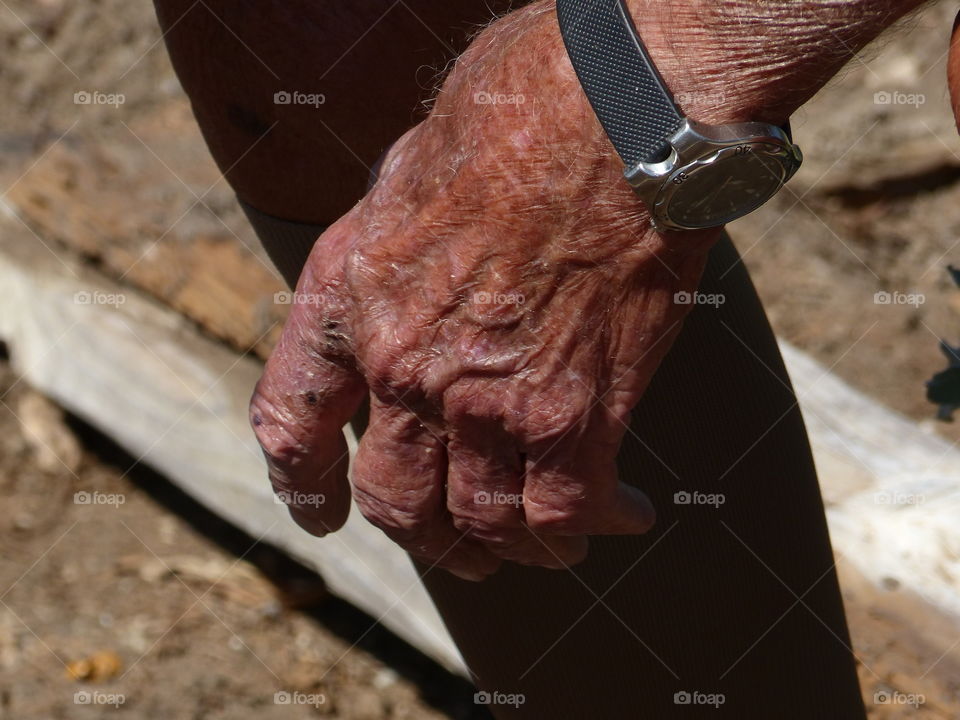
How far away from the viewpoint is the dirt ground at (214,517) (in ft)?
8.04

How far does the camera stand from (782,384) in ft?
4.65

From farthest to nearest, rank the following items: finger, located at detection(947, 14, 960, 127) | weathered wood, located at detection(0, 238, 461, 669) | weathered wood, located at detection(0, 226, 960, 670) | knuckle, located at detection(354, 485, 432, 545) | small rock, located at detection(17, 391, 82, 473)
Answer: small rock, located at detection(17, 391, 82, 473)
weathered wood, located at detection(0, 238, 461, 669)
weathered wood, located at detection(0, 226, 960, 670)
knuckle, located at detection(354, 485, 432, 545)
finger, located at detection(947, 14, 960, 127)

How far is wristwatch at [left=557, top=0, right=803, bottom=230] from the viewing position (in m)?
0.97

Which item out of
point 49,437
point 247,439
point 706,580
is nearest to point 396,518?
point 706,580

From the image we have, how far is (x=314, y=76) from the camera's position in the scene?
4.11ft

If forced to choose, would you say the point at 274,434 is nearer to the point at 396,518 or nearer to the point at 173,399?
the point at 396,518

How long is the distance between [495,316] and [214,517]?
216cm

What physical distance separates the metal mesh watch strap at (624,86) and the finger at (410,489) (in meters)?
0.38

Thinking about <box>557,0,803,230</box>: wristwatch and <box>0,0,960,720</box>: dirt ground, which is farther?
<box>0,0,960,720</box>: dirt ground

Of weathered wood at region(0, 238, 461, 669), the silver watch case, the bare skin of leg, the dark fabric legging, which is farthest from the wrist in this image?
weathered wood at region(0, 238, 461, 669)

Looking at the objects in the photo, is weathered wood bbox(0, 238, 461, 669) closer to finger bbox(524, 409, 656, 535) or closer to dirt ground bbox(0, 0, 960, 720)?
dirt ground bbox(0, 0, 960, 720)

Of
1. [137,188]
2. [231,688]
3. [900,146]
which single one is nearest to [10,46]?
[137,188]

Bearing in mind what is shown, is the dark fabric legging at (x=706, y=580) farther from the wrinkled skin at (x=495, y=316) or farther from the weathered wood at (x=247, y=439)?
the weathered wood at (x=247, y=439)

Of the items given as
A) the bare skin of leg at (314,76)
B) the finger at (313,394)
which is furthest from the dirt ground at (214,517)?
the bare skin of leg at (314,76)
